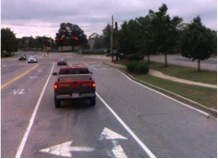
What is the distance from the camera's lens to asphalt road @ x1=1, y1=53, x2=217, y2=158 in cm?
964

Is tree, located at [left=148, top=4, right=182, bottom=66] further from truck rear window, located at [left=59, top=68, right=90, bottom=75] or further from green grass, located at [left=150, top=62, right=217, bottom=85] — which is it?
truck rear window, located at [left=59, top=68, right=90, bottom=75]

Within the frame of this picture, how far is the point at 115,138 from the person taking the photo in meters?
11.1

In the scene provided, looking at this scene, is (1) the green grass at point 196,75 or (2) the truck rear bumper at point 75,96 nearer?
(2) the truck rear bumper at point 75,96

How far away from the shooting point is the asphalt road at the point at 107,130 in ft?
31.6

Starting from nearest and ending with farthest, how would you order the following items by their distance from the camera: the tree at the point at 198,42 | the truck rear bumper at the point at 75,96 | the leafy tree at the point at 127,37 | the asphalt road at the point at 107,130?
1. the asphalt road at the point at 107,130
2. the truck rear bumper at the point at 75,96
3. the tree at the point at 198,42
4. the leafy tree at the point at 127,37

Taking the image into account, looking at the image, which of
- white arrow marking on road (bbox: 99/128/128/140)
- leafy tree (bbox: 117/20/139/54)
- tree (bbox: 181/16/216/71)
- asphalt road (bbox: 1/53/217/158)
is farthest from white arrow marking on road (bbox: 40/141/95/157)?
leafy tree (bbox: 117/20/139/54)

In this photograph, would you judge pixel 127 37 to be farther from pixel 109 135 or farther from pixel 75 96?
pixel 109 135

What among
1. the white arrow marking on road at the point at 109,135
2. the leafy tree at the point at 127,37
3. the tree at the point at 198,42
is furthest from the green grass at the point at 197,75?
the leafy tree at the point at 127,37

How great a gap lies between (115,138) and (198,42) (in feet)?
86.2

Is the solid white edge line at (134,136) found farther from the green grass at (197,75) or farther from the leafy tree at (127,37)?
the leafy tree at (127,37)

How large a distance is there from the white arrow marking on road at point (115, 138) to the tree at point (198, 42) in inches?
990

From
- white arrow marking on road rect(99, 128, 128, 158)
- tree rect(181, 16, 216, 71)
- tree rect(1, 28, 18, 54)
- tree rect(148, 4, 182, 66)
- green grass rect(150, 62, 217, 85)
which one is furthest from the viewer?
tree rect(1, 28, 18, 54)

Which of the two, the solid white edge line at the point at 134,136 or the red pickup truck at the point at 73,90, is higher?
the red pickup truck at the point at 73,90

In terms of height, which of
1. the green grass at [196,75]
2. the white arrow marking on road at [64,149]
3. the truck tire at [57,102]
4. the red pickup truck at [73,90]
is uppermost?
the red pickup truck at [73,90]
